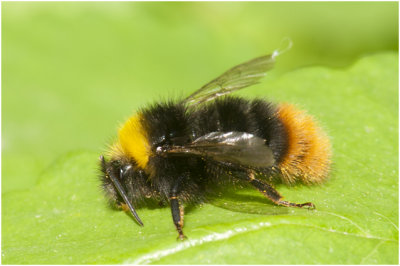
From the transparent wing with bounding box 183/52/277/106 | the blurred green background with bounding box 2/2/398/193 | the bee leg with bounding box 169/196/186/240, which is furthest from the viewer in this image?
the blurred green background with bounding box 2/2/398/193

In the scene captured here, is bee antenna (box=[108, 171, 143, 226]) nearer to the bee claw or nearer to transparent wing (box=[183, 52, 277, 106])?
the bee claw

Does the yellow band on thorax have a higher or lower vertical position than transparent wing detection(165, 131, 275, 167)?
higher

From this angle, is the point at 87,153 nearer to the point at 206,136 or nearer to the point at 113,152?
the point at 113,152

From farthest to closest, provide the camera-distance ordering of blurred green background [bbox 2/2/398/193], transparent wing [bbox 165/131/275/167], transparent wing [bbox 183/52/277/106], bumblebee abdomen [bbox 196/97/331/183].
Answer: blurred green background [bbox 2/2/398/193] < transparent wing [bbox 183/52/277/106] < bumblebee abdomen [bbox 196/97/331/183] < transparent wing [bbox 165/131/275/167]

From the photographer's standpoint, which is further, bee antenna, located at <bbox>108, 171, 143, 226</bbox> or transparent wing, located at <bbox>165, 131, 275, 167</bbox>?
bee antenna, located at <bbox>108, 171, 143, 226</bbox>

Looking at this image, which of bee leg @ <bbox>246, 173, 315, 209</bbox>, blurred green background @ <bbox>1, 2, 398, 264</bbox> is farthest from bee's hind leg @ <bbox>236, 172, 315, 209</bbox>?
blurred green background @ <bbox>1, 2, 398, 264</bbox>

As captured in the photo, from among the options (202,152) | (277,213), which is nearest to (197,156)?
(202,152)

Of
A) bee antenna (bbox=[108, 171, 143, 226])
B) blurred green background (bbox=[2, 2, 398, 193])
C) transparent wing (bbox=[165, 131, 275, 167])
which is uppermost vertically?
blurred green background (bbox=[2, 2, 398, 193])
